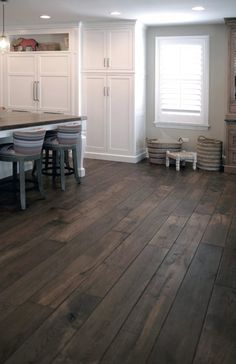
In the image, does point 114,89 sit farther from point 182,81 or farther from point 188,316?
point 188,316

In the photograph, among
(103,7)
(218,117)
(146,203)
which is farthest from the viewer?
(218,117)

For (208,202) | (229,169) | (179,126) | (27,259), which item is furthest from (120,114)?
(27,259)

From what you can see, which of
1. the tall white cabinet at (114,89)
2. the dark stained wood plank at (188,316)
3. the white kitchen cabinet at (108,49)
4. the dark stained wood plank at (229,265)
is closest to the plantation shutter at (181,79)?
the tall white cabinet at (114,89)

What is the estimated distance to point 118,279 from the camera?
273 centimetres

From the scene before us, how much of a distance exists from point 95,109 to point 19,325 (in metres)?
5.36

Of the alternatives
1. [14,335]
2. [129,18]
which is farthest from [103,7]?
[14,335]

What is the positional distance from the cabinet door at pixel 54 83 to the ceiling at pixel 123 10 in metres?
0.67

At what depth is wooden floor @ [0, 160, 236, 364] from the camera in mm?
2014

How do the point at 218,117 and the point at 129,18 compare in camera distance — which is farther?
the point at 218,117

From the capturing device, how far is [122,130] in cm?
702

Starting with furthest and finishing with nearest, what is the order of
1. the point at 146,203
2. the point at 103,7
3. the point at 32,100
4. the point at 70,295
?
the point at 32,100 < the point at 103,7 < the point at 146,203 < the point at 70,295

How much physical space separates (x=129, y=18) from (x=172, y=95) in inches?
58.3

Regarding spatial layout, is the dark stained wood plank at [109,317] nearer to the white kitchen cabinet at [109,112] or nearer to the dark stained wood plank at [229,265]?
the dark stained wood plank at [229,265]

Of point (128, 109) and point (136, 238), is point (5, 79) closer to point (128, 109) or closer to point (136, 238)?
point (128, 109)
